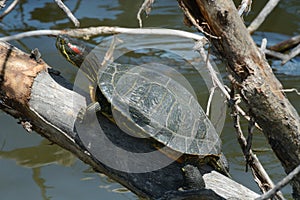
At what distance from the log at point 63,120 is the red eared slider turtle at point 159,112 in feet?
0.20

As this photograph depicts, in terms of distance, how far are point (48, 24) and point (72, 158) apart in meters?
1.71

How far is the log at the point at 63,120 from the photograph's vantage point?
7.09 ft

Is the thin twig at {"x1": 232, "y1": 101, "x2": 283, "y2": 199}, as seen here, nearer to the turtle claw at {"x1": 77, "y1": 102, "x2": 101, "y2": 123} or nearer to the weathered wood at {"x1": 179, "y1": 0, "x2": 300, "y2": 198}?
the weathered wood at {"x1": 179, "y1": 0, "x2": 300, "y2": 198}

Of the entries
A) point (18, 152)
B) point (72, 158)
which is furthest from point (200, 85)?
point (18, 152)

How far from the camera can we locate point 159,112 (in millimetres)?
2307

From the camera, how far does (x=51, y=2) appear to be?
519cm

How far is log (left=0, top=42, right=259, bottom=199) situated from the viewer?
2160mm

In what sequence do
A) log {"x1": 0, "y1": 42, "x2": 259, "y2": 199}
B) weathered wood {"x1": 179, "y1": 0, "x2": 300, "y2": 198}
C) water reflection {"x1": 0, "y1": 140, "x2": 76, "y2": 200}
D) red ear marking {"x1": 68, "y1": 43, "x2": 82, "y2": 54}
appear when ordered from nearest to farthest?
weathered wood {"x1": 179, "y1": 0, "x2": 300, "y2": 198} → log {"x1": 0, "y1": 42, "x2": 259, "y2": 199} → red ear marking {"x1": 68, "y1": 43, "x2": 82, "y2": 54} → water reflection {"x1": 0, "y1": 140, "x2": 76, "y2": 200}

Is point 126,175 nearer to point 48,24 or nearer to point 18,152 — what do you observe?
point 18,152

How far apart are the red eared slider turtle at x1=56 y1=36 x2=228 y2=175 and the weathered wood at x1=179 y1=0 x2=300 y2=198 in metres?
0.50

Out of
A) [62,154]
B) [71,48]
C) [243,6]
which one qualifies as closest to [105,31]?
[243,6]

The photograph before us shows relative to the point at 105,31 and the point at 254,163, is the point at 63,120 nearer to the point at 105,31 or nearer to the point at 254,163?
the point at 105,31

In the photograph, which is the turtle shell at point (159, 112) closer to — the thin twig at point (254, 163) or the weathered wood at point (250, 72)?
the thin twig at point (254, 163)

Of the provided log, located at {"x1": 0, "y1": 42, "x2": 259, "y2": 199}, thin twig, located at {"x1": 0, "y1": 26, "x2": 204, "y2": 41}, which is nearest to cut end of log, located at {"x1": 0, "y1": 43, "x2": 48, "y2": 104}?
log, located at {"x1": 0, "y1": 42, "x2": 259, "y2": 199}
